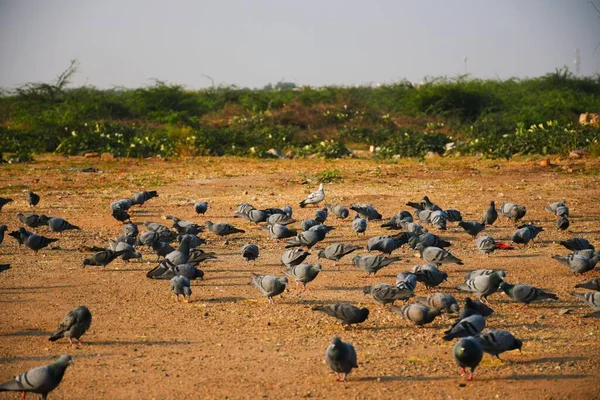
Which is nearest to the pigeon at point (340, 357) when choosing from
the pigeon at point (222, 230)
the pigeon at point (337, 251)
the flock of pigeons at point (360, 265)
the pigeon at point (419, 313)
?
the flock of pigeons at point (360, 265)

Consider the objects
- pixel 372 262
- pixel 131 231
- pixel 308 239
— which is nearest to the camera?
pixel 372 262

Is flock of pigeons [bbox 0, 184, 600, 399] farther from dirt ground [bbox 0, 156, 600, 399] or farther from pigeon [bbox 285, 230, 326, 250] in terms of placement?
dirt ground [bbox 0, 156, 600, 399]

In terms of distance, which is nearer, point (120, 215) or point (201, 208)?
point (120, 215)

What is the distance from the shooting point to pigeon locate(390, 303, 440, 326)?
27.3ft

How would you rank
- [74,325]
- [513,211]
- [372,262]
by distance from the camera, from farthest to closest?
[513,211] < [372,262] < [74,325]

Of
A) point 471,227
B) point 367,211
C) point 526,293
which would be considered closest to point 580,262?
point 526,293

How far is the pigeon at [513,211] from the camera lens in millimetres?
14125

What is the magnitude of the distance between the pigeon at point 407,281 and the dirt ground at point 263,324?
0.35m

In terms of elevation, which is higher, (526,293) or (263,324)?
(526,293)

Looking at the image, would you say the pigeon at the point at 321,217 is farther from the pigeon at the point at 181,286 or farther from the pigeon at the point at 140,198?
the pigeon at the point at 181,286

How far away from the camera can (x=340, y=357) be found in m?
6.81

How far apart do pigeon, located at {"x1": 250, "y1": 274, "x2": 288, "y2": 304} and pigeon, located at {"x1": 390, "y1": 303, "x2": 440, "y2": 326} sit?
154cm

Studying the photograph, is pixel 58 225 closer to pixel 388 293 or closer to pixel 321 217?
pixel 321 217

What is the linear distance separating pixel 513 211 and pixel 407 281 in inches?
221
